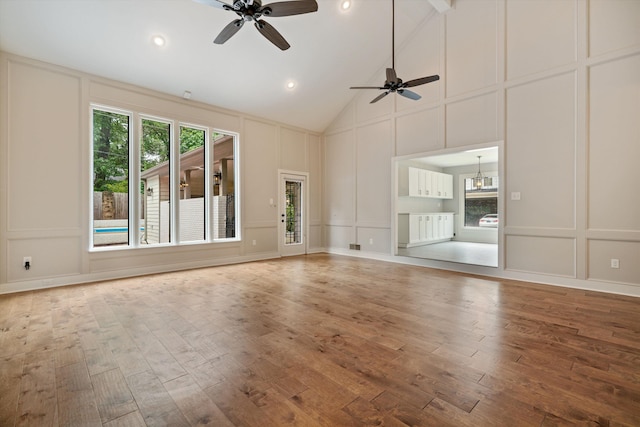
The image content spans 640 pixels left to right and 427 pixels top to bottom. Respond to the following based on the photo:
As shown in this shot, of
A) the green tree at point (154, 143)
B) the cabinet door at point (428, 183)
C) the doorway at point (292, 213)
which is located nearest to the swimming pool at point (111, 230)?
the green tree at point (154, 143)

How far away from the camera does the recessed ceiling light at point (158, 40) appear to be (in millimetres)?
4482

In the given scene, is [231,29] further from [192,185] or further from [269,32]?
[192,185]

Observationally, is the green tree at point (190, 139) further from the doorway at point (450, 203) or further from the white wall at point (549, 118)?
the doorway at point (450, 203)

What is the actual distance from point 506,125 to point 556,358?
390cm

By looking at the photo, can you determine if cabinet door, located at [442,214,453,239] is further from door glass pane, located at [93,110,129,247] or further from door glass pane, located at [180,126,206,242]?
door glass pane, located at [93,110,129,247]

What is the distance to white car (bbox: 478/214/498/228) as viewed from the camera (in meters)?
9.46

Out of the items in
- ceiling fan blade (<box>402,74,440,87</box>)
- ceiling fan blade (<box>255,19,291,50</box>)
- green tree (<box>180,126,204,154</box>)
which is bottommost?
green tree (<box>180,126,204,154</box>)

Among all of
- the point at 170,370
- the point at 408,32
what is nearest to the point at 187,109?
the point at 408,32

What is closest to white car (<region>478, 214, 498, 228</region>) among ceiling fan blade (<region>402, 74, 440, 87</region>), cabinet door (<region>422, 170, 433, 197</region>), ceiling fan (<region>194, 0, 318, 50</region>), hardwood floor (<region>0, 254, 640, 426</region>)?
cabinet door (<region>422, 170, 433, 197</region>)

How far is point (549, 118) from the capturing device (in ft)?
14.7

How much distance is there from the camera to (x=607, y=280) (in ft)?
13.3

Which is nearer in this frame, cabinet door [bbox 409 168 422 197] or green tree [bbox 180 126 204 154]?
green tree [bbox 180 126 204 154]

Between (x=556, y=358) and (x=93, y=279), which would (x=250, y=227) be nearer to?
(x=93, y=279)

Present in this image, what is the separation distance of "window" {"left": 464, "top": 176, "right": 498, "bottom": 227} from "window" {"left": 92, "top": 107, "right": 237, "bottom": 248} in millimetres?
7703
